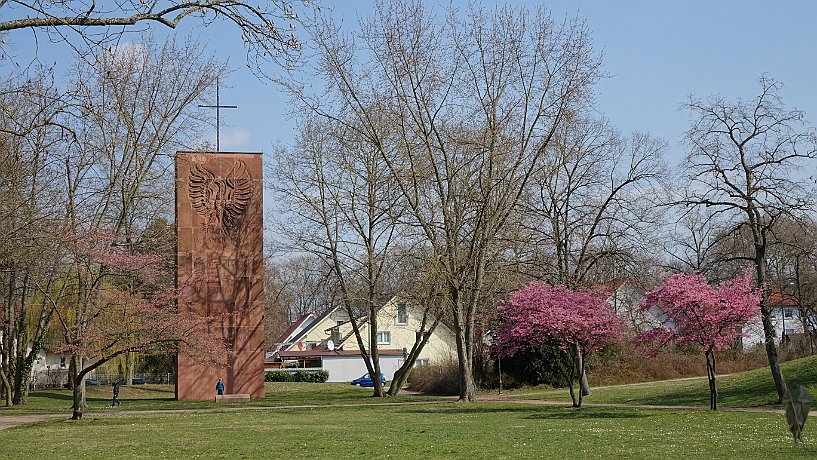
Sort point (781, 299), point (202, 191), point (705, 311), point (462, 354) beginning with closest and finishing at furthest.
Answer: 1. point (705, 311)
2. point (462, 354)
3. point (202, 191)
4. point (781, 299)

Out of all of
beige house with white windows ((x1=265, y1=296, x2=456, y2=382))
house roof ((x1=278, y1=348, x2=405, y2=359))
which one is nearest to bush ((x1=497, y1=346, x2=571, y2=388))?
beige house with white windows ((x1=265, y1=296, x2=456, y2=382))

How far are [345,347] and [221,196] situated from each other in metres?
34.0

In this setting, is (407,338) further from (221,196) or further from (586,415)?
(586,415)

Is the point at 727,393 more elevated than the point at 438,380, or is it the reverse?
the point at 438,380

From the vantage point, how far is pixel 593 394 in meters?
34.6

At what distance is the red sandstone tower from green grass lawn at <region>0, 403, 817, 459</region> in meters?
11.6

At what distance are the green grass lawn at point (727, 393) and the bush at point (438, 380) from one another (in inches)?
293

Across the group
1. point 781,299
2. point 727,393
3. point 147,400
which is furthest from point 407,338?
point 727,393

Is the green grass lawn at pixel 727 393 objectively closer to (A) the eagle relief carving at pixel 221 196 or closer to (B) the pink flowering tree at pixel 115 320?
(B) the pink flowering tree at pixel 115 320

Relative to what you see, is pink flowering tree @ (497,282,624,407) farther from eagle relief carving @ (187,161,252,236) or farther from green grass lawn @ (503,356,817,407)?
eagle relief carving @ (187,161,252,236)

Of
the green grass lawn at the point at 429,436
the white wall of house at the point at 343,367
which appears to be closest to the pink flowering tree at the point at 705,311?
the green grass lawn at the point at 429,436

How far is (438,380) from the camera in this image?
44344 millimetres

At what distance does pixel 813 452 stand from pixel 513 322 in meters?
15.3

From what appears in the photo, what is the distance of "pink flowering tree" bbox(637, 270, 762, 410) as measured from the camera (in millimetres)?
22234
